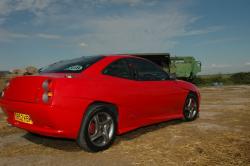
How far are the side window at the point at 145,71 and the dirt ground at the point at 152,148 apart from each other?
1086mm

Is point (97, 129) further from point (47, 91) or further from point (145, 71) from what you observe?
point (145, 71)

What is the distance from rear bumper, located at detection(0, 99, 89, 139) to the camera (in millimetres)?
4781

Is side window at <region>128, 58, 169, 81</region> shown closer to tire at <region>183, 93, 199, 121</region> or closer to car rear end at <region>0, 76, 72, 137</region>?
tire at <region>183, 93, 199, 121</region>

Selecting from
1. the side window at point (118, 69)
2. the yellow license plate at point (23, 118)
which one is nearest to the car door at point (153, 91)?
the side window at point (118, 69)

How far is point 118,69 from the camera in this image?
237 inches

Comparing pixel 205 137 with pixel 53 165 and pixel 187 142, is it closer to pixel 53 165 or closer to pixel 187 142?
pixel 187 142

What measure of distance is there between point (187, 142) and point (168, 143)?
33 cm

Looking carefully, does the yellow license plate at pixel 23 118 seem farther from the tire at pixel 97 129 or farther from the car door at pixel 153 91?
the car door at pixel 153 91

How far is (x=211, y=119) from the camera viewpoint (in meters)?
8.46

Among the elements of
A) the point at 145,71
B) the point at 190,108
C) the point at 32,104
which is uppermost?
the point at 145,71

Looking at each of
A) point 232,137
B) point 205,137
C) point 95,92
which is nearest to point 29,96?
point 95,92

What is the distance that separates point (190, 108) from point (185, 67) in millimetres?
20411

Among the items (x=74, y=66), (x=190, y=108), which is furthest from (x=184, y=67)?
(x=74, y=66)

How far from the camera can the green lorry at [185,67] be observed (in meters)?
27.6
